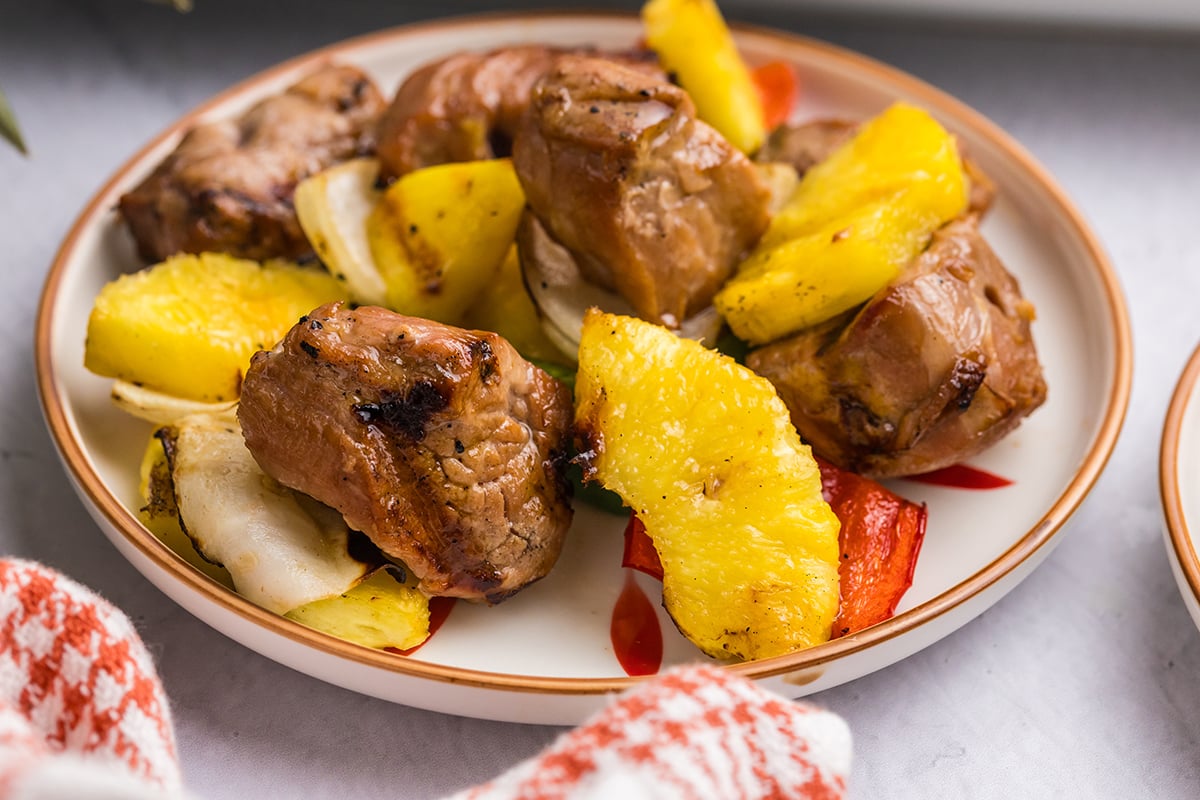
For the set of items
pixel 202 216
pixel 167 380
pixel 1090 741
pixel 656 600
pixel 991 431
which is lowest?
pixel 1090 741

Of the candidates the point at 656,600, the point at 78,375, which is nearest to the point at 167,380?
the point at 78,375

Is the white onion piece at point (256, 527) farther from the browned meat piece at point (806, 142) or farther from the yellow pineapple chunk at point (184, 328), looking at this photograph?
the browned meat piece at point (806, 142)

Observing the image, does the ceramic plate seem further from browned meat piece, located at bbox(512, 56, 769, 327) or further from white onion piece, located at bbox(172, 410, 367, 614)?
white onion piece, located at bbox(172, 410, 367, 614)

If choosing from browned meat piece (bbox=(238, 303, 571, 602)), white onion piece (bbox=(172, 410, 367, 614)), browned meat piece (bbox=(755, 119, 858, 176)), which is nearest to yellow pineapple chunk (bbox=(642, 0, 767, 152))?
browned meat piece (bbox=(755, 119, 858, 176))

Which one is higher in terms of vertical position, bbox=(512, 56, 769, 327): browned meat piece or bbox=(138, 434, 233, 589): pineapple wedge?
bbox=(512, 56, 769, 327): browned meat piece

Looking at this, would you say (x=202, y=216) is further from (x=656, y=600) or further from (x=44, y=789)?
(x=44, y=789)

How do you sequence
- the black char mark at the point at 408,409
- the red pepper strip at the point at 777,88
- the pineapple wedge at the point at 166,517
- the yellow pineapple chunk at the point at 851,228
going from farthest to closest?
the red pepper strip at the point at 777,88 < the yellow pineapple chunk at the point at 851,228 < the pineapple wedge at the point at 166,517 < the black char mark at the point at 408,409

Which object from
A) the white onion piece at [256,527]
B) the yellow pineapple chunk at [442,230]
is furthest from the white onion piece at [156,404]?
the yellow pineapple chunk at [442,230]
